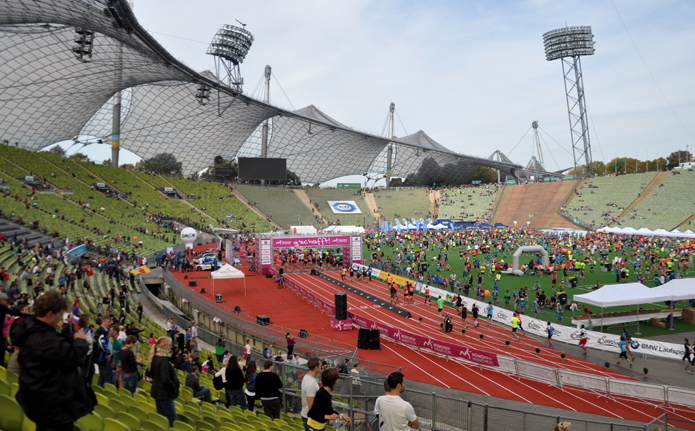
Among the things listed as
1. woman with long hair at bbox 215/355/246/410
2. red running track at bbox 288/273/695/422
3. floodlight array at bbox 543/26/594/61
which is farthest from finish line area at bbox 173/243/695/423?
floodlight array at bbox 543/26/594/61

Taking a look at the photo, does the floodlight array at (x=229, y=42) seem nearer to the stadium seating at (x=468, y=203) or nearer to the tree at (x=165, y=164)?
the tree at (x=165, y=164)

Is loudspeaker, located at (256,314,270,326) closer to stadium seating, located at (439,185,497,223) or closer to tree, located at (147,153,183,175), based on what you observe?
stadium seating, located at (439,185,497,223)

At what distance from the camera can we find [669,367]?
49.7ft

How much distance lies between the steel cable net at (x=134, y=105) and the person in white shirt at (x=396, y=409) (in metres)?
29.1

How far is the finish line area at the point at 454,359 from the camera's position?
12242 millimetres

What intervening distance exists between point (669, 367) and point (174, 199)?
60.5 m

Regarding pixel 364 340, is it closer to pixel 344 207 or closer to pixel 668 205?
pixel 668 205

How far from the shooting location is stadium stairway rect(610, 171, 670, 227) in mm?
62425

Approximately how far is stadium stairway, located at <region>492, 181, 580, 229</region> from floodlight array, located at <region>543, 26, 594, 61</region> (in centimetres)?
2206

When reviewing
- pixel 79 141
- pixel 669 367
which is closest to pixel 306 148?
pixel 79 141

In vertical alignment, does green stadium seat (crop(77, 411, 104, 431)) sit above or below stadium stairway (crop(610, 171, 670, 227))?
below

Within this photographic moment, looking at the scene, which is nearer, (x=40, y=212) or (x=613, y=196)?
(x=40, y=212)

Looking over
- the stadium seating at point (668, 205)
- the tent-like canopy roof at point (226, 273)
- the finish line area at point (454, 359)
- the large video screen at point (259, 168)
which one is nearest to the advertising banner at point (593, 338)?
the finish line area at point (454, 359)

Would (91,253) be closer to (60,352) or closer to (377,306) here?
(377,306)
